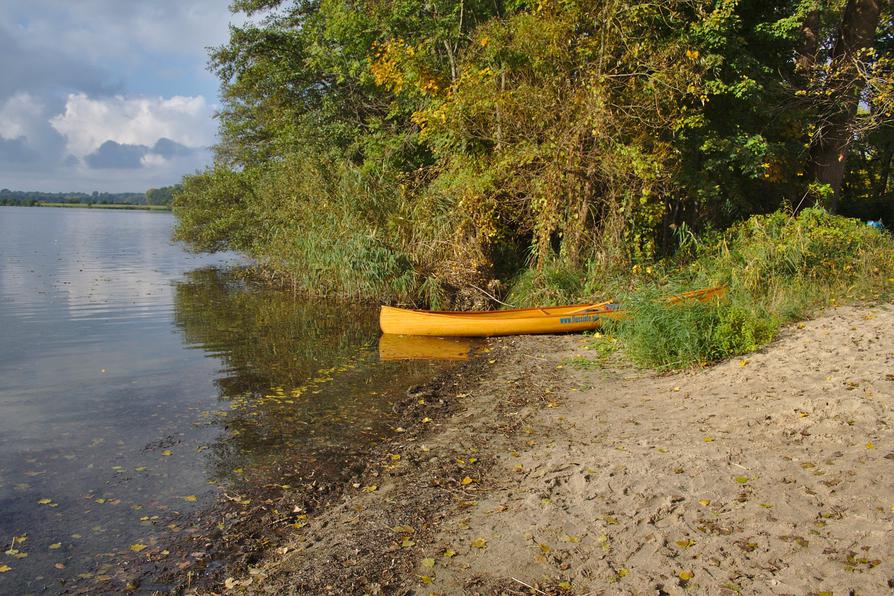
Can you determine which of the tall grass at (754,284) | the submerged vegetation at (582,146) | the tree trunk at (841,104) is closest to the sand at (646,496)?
the tall grass at (754,284)

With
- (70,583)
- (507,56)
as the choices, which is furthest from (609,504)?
(507,56)

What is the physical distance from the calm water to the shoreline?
841mm

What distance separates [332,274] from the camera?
16781mm

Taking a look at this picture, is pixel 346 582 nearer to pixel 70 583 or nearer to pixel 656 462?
pixel 70 583

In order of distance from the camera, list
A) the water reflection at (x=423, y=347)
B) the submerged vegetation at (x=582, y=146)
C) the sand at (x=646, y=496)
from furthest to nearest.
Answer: the submerged vegetation at (x=582, y=146), the water reflection at (x=423, y=347), the sand at (x=646, y=496)

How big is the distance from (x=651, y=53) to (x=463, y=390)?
751 centimetres

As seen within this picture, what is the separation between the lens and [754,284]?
10.7 meters

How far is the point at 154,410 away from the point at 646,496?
250 inches

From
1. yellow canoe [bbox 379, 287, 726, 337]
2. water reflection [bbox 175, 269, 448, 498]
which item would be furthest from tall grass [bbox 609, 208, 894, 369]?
water reflection [bbox 175, 269, 448, 498]

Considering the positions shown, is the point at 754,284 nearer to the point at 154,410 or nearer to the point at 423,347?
the point at 423,347

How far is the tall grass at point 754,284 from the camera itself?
333 inches

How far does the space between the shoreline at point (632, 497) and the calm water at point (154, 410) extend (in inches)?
33.1

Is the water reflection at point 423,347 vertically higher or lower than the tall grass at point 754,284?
lower

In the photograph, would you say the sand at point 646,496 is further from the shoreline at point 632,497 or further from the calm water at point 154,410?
the calm water at point 154,410
